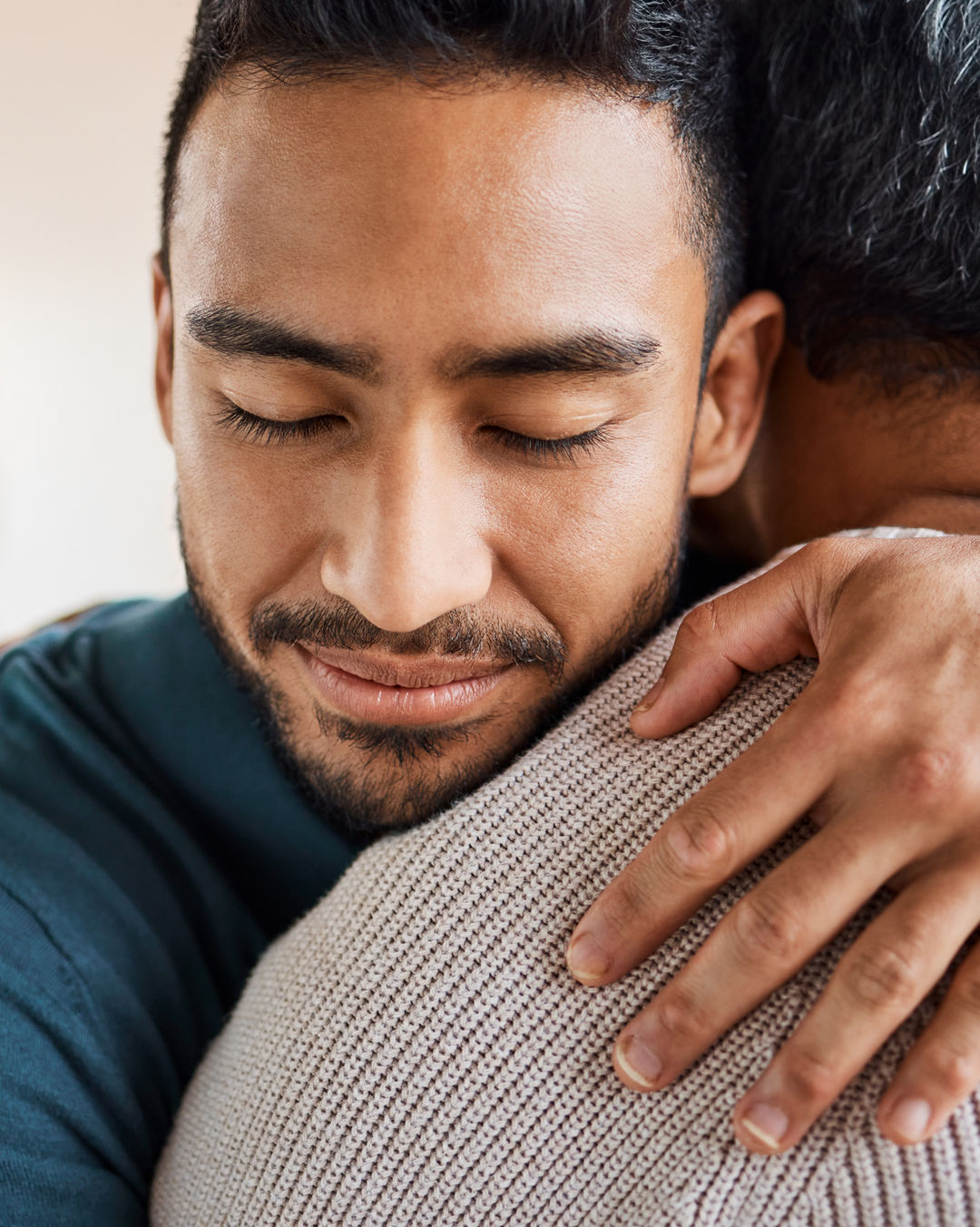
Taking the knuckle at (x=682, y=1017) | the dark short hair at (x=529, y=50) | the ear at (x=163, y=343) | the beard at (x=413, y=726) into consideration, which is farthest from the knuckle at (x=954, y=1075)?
the ear at (x=163, y=343)

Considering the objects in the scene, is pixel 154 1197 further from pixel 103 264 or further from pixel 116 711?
pixel 103 264

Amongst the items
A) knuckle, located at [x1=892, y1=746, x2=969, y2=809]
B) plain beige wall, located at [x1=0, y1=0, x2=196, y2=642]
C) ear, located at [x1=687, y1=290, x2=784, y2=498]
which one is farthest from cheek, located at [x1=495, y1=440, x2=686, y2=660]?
plain beige wall, located at [x1=0, y1=0, x2=196, y2=642]

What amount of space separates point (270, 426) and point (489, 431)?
0.19 meters

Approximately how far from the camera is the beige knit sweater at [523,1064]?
652mm

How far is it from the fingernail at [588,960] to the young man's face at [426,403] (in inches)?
10.8

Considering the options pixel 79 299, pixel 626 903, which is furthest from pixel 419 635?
pixel 79 299

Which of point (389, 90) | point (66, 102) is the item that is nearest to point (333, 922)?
point (389, 90)

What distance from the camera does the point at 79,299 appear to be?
298 cm

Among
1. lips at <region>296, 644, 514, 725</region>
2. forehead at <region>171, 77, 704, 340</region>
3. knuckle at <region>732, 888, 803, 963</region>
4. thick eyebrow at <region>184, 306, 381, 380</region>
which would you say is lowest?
knuckle at <region>732, 888, 803, 963</region>

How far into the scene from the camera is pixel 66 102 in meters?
2.85

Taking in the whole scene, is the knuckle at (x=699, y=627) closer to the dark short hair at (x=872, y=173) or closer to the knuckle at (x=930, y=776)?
the knuckle at (x=930, y=776)

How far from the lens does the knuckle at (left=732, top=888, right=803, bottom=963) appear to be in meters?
0.65

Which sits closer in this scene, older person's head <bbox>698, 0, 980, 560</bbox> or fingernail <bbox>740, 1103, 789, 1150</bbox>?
fingernail <bbox>740, 1103, 789, 1150</bbox>

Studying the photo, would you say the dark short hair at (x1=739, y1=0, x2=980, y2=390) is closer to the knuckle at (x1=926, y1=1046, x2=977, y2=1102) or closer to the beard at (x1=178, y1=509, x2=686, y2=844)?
the beard at (x1=178, y1=509, x2=686, y2=844)
